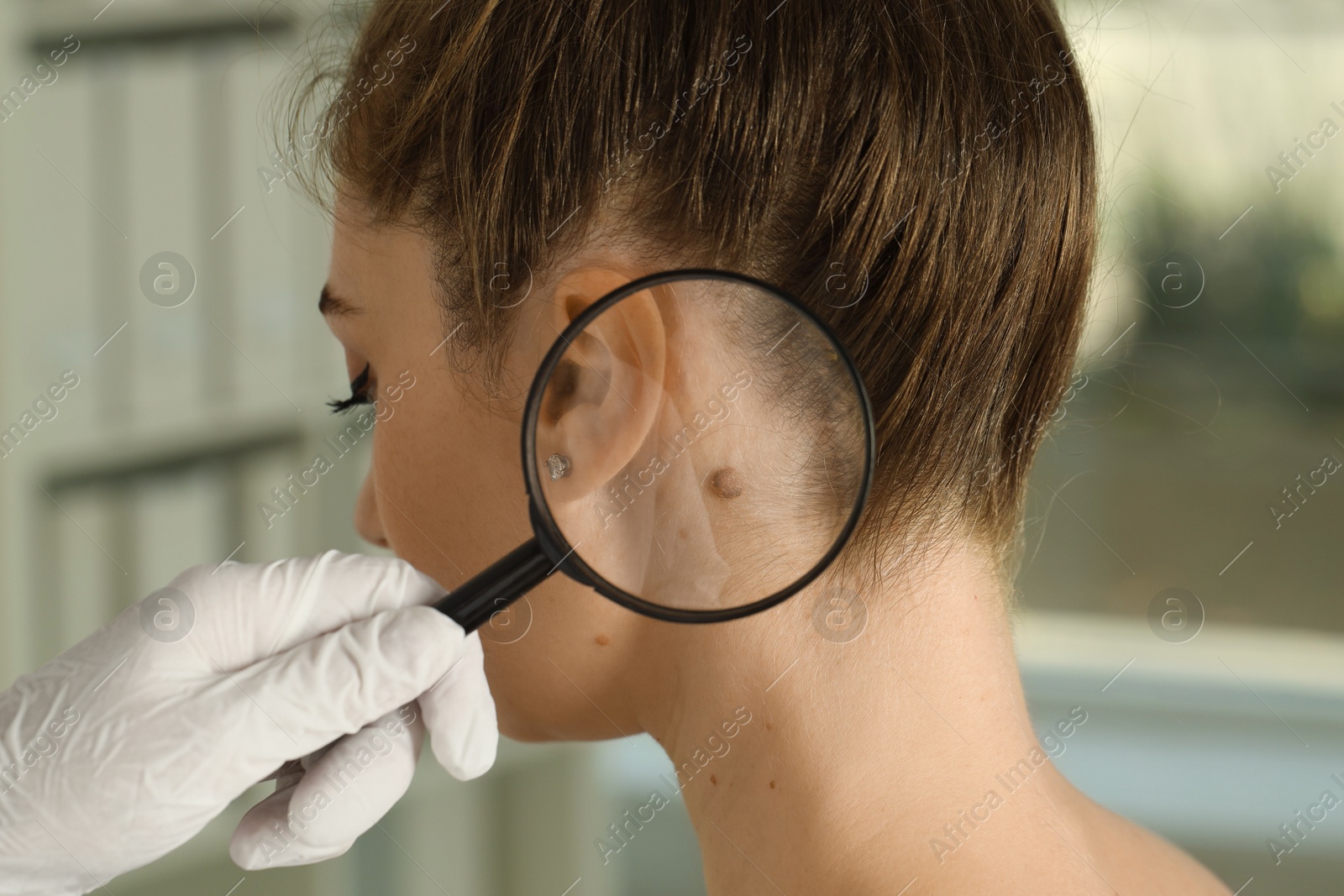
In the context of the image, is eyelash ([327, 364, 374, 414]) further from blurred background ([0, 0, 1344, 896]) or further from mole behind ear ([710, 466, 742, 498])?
blurred background ([0, 0, 1344, 896])

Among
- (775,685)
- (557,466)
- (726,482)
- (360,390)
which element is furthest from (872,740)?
(360,390)

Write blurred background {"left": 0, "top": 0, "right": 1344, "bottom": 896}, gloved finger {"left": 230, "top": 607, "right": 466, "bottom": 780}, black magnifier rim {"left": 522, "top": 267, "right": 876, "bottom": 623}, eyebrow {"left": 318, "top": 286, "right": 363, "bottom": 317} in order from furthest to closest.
Result: blurred background {"left": 0, "top": 0, "right": 1344, "bottom": 896} < eyebrow {"left": 318, "top": 286, "right": 363, "bottom": 317} < gloved finger {"left": 230, "top": 607, "right": 466, "bottom": 780} < black magnifier rim {"left": 522, "top": 267, "right": 876, "bottom": 623}

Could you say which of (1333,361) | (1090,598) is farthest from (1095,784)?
(1333,361)

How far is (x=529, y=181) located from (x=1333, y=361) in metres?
3.25

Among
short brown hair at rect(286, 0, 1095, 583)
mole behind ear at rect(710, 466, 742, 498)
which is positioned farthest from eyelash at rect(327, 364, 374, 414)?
mole behind ear at rect(710, 466, 742, 498)

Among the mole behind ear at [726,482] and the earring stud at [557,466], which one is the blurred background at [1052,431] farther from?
the earring stud at [557,466]

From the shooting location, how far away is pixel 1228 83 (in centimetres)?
311

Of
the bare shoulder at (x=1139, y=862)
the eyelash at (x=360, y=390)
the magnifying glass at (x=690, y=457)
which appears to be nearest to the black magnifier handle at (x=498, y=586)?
the magnifying glass at (x=690, y=457)

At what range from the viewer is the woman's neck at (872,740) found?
2.92ft

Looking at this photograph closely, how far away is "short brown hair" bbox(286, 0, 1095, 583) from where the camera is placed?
87 cm

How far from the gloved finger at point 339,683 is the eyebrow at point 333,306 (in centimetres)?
34

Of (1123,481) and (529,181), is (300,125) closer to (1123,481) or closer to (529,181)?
(529,181)

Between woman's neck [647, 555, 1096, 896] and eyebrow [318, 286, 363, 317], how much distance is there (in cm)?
51

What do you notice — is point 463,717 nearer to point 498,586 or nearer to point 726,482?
point 498,586
